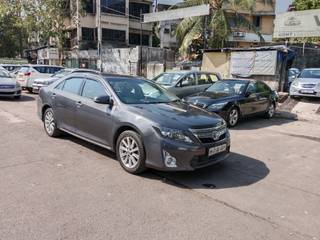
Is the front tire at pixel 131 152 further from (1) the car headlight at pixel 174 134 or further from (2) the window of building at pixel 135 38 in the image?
(2) the window of building at pixel 135 38

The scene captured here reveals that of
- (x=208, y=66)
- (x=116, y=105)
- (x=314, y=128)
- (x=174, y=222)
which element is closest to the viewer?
(x=174, y=222)

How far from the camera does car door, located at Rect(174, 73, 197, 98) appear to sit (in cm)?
1314

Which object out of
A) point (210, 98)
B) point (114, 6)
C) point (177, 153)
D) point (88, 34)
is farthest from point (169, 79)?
point (114, 6)

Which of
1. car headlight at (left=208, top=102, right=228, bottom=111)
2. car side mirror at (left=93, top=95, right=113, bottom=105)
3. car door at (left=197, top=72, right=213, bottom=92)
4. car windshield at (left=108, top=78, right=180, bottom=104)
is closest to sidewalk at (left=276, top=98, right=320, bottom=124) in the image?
car door at (left=197, top=72, right=213, bottom=92)

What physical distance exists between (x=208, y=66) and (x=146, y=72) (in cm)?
619

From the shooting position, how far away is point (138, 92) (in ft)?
21.8

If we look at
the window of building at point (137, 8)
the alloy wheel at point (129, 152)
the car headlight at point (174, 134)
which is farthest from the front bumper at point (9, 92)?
the window of building at point (137, 8)

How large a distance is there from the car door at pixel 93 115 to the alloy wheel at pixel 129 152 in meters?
0.40

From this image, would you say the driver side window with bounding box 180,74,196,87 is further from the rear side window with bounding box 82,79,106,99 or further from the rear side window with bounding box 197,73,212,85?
the rear side window with bounding box 82,79,106,99

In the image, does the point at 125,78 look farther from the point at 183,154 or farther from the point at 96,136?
the point at 183,154

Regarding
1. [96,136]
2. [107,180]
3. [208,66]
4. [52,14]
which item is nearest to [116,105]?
[96,136]

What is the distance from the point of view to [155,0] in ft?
128

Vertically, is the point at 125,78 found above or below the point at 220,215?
above

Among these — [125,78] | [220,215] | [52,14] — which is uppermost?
[52,14]
